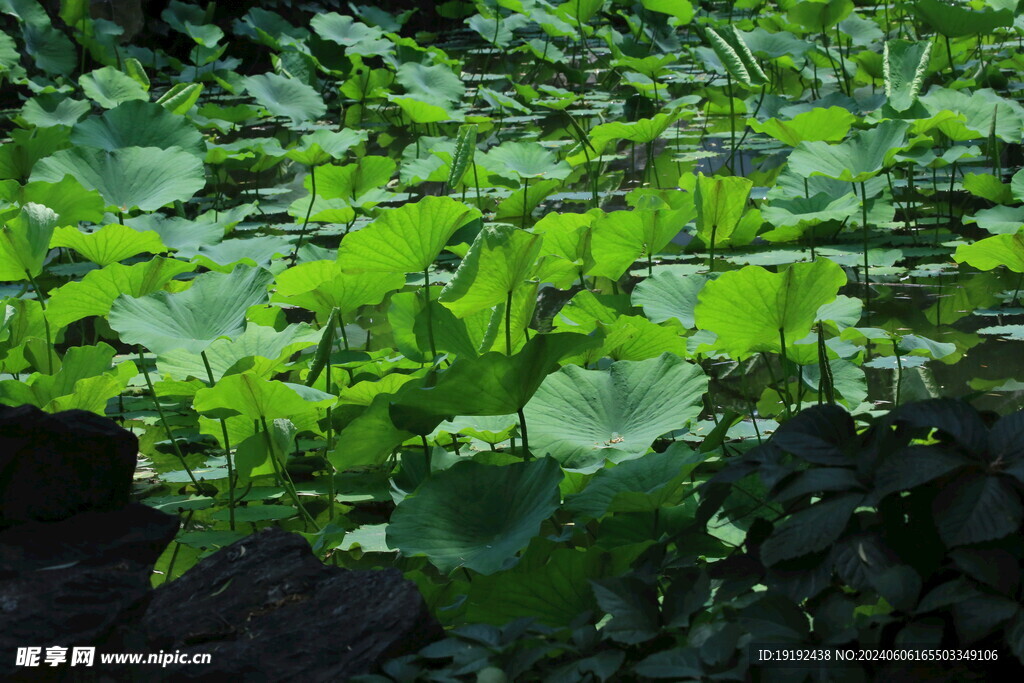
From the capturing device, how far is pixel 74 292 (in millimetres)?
1674

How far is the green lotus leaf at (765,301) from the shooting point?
1.36m

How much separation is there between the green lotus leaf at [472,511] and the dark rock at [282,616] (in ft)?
0.54

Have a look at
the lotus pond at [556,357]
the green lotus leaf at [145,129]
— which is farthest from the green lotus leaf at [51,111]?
the green lotus leaf at [145,129]

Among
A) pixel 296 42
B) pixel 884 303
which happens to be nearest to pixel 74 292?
pixel 884 303

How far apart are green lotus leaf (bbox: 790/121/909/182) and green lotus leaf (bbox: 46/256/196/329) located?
1.46 m

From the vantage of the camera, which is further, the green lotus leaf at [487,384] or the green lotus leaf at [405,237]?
the green lotus leaf at [405,237]

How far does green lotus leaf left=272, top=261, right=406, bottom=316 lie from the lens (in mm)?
1741

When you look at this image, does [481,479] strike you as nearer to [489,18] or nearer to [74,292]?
[74,292]

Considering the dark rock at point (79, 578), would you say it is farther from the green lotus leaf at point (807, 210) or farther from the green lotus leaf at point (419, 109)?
the green lotus leaf at point (419, 109)

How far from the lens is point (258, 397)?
136 centimetres

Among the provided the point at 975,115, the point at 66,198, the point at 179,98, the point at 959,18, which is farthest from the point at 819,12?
the point at 66,198

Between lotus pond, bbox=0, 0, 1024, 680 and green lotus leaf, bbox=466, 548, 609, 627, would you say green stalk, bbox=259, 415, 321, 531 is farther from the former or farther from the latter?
green lotus leaf, bbox=466, 548, 609, 627

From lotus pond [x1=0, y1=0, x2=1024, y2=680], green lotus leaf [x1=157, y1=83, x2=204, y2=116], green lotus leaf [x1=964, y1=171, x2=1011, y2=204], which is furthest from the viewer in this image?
green lotus leaf [x1=157, y1=83, x2=204, y2=116]

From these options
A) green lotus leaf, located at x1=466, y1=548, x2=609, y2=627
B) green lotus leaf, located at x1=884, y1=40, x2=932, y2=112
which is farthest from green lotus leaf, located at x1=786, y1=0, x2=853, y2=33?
green lotus leaf, located at x1=466, y1=548, x2=609, y2=627
